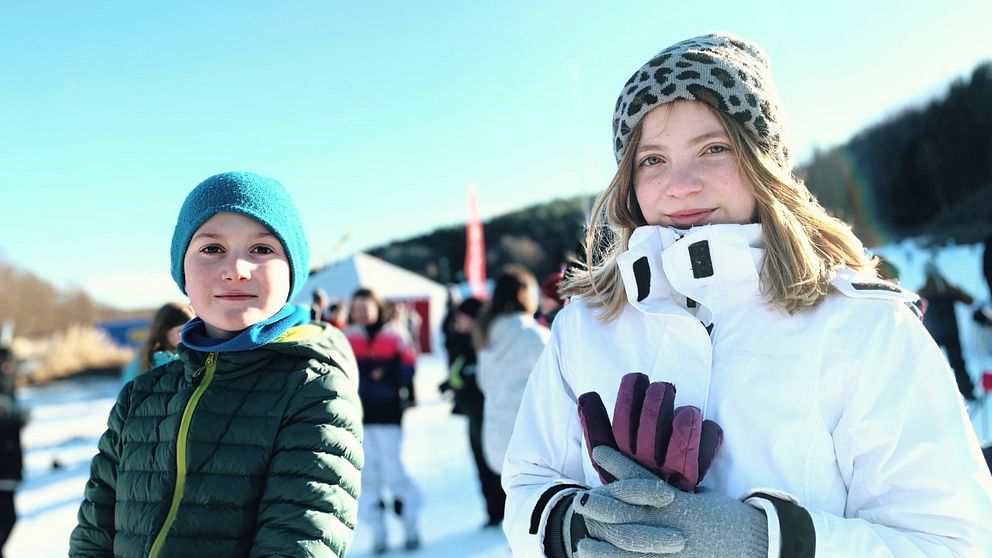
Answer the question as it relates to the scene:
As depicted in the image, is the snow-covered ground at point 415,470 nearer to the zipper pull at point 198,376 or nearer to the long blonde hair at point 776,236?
the zipper pull at point 198,376

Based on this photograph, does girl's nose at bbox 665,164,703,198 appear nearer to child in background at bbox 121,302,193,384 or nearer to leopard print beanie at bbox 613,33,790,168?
leopard print beanie at bbox 613,33,790,168

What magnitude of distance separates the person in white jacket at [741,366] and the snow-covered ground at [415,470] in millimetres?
3402

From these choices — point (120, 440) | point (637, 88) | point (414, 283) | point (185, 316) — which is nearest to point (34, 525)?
point (185, 316)

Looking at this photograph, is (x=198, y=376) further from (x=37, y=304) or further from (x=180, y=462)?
(x=37, y=304)

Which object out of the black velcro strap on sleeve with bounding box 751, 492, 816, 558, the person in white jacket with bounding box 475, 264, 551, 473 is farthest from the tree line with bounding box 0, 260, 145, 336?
the black velcro strap on sleeve with bounding box 751, 492, 816, 558

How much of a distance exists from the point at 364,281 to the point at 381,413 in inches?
178

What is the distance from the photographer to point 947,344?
5.95 metres

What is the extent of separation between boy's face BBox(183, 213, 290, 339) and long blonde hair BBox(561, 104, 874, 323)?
0.73m

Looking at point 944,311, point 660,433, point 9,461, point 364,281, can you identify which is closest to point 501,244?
point 364,281

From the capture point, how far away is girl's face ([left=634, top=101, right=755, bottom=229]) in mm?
1207

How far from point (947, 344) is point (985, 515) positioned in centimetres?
620

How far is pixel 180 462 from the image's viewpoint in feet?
4.36

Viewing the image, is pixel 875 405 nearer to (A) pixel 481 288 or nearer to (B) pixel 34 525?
(B) pixel 34 525

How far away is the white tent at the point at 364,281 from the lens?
8373 mm
